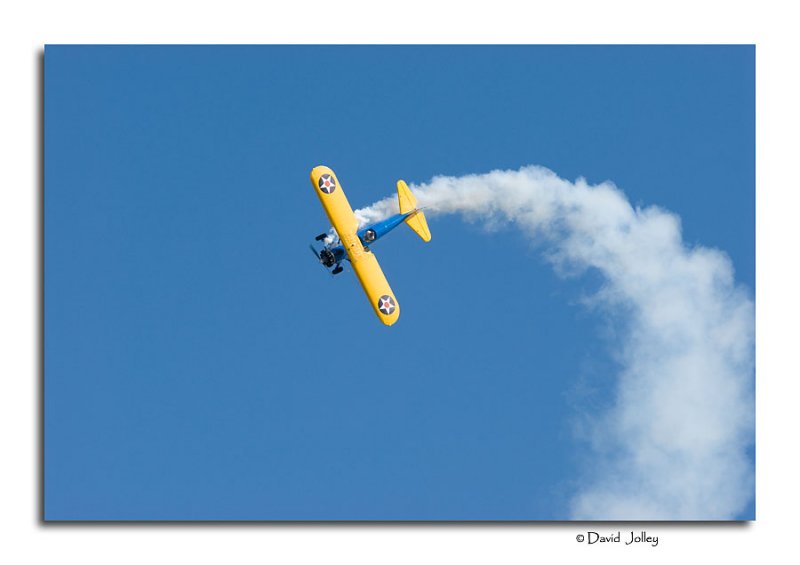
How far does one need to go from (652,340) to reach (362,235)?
18.1 ft

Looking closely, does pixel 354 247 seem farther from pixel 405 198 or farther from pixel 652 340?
pixel 652 340

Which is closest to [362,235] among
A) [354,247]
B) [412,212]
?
[354,247]

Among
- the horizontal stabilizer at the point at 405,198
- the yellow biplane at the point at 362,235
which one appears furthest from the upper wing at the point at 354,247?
the horizontal stabilizer at the point at 405,198

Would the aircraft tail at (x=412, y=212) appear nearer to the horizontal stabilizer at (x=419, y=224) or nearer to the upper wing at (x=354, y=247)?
the horizontal stabilizer at (x=419, y=224)

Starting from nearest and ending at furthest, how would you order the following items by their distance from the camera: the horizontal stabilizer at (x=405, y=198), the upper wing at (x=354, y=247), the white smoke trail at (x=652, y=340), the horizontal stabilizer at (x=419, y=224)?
1. the white smoke trail at (x=652, y=340)
2. the upper wing at (x=354, y=247)
3. the horizontal stabilizer at (x=405, y=198)
4. the horizontal stabilizer at (x=419, y=224)

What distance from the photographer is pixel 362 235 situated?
23.7 metres

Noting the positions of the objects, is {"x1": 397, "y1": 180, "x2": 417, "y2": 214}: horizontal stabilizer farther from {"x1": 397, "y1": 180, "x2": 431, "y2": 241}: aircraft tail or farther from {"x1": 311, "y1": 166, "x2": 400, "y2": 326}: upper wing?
{"x1": 311, "y1": 166, "x2": 400, "y2": 326}: upper wing

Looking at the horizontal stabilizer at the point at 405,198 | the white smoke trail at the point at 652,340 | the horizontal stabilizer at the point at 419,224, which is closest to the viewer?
the white smoke trail at the point at 652,340

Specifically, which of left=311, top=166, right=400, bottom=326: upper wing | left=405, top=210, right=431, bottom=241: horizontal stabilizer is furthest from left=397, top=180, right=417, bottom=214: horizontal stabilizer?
left=311, top=166, right=400, bottom=326: upper wing

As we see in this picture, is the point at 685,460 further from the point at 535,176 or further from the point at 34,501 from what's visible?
the point at 34,501

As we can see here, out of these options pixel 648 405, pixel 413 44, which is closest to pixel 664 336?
pixel 648 405

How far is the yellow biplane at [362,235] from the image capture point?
2317 cm

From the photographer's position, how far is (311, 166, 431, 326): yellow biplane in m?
23.2

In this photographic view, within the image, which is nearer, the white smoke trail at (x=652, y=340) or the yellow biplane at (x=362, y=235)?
the white smoke trail at (x=652, y=340)
